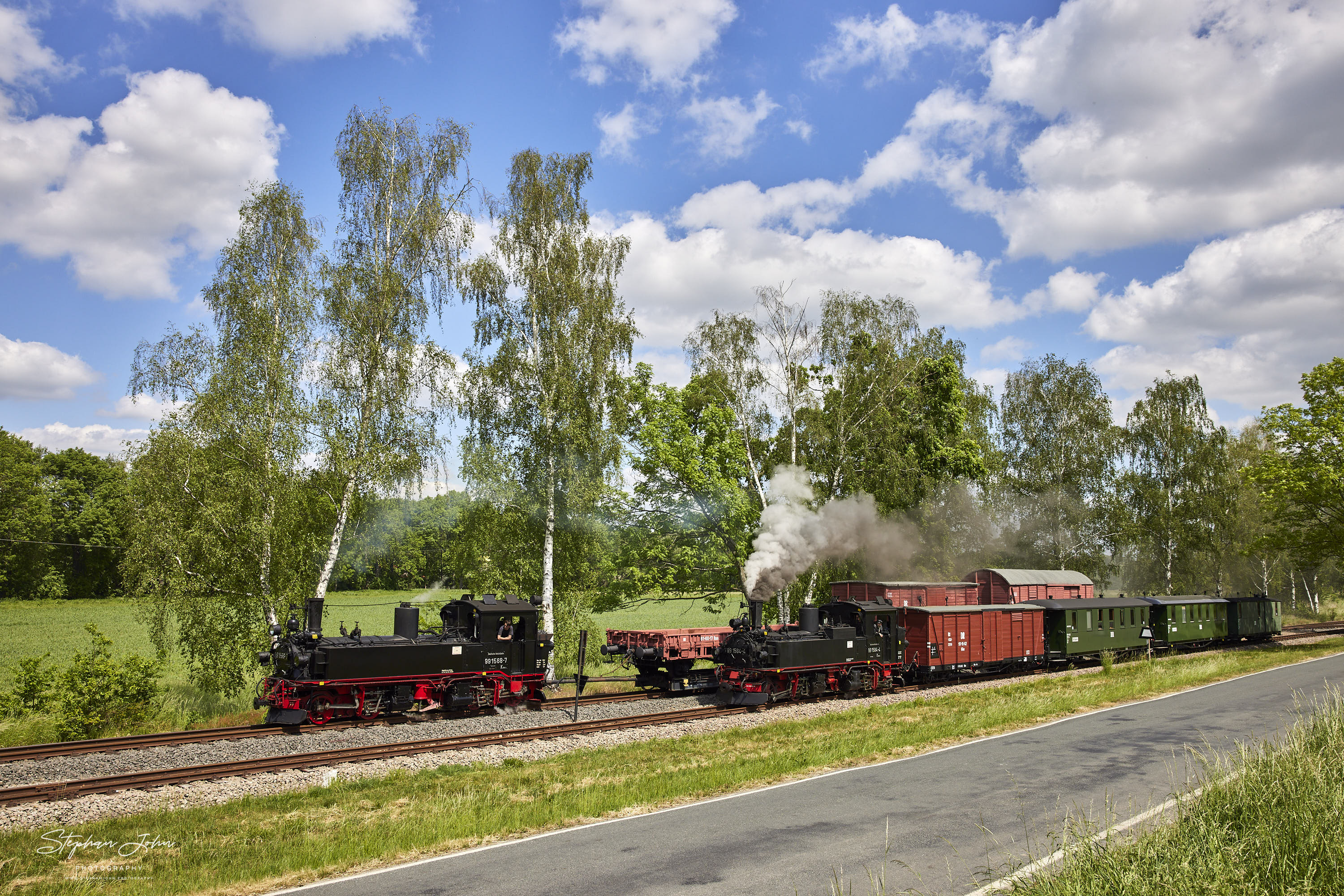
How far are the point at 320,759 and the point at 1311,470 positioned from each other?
129ft

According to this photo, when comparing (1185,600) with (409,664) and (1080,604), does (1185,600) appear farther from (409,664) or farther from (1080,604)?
(409,664)

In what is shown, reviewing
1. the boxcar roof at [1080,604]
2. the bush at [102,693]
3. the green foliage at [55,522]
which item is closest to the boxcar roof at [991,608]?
the boxcar roof at [1080,604]

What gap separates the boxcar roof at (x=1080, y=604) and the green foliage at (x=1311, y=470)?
931cm

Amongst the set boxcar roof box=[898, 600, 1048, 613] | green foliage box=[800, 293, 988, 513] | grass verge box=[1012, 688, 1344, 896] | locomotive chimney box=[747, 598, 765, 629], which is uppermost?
green foliage box=[800, 293, 988, 513]

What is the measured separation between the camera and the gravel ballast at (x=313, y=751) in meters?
10.8

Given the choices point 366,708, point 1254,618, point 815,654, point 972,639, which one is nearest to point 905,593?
point 972,639

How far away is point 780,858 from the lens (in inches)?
333

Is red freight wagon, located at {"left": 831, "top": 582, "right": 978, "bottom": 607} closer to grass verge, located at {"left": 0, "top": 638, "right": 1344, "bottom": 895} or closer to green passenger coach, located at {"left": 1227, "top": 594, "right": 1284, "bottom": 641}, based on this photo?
grass verge, located at {"left": 0, "top": 638, "right": 1344, "bottom": 895}

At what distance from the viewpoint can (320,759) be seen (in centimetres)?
1339

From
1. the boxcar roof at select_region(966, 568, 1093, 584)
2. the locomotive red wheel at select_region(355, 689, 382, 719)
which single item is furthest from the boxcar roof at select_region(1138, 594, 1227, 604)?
the locomotive red wheel at select_region(355, 689, 382, 719)

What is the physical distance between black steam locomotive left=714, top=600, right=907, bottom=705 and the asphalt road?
6.27 metres

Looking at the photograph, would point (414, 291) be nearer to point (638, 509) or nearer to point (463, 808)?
point (638, 509)

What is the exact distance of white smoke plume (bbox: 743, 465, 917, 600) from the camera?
2298 cm

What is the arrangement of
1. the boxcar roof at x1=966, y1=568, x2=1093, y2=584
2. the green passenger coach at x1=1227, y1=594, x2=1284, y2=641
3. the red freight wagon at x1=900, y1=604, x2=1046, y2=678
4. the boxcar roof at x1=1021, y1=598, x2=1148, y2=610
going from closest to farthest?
the red freight wagon at x1=900, y1=604, x2=1046, y2=678
the boxcar roof at x1=1021, y1=598, x2=1148, y2=610
the boxcar roof at x1=966, y1=568, x2=1093, y2=584
the green passenger coach at x1=1227, y1=594, x2=1284, y2=641
